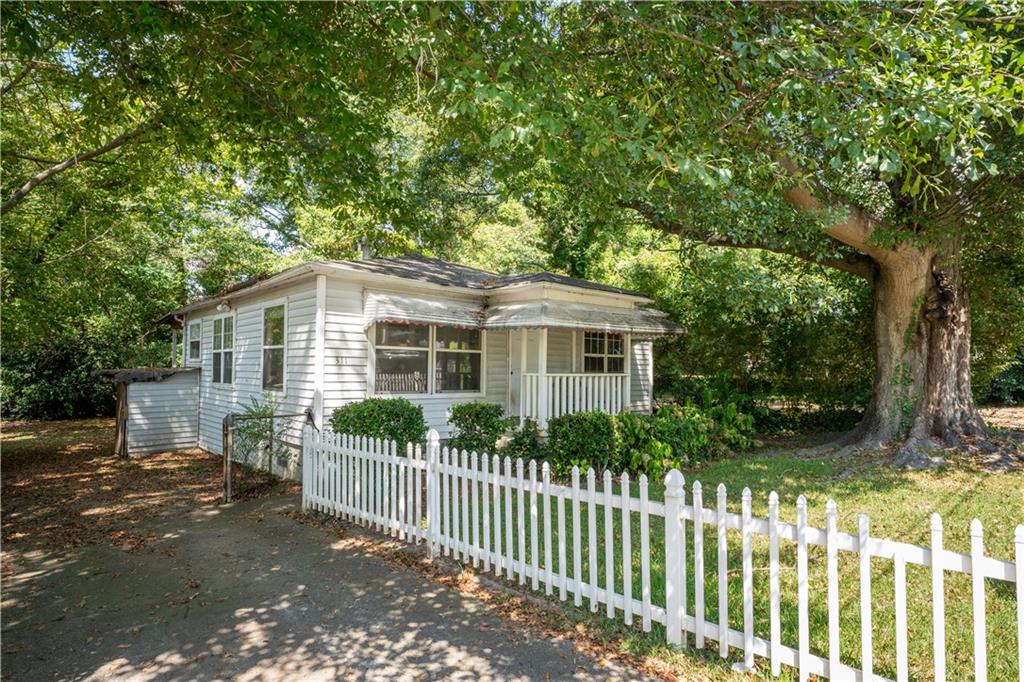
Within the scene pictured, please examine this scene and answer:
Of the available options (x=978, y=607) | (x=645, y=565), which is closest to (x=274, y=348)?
(x=645, y=565)

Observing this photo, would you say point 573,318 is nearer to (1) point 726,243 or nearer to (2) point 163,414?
(1) point 726,243

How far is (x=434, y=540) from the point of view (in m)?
5.07

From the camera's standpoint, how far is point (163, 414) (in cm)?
1243

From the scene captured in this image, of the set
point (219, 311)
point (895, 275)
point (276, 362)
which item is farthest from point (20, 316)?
point (895, 275)

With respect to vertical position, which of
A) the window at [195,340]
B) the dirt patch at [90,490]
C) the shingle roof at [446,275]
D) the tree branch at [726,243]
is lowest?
the dirt patch at [90,490]

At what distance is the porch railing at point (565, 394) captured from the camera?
10.0 m

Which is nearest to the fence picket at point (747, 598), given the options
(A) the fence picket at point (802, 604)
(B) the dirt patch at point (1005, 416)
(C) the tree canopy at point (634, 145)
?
(A) the fence picket at point (802, 604)

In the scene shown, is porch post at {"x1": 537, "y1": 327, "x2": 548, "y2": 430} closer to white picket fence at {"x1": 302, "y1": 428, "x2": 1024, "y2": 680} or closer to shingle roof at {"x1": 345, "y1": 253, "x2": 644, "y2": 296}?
shingle roof at {"x1": 345, "y1": 253, "x2": 644, "y2": 296}

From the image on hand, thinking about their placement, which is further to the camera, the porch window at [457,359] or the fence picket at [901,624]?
the porch window at [457,359]

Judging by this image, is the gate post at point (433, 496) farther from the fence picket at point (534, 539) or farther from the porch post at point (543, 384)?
the porch post at point (543, 384)

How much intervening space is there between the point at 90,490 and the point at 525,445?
6.65 meters

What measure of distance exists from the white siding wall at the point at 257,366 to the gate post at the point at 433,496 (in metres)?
4.48

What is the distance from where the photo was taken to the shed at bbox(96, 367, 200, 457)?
1164 centimetres

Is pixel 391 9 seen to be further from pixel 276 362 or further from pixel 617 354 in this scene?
pixel 617 354
